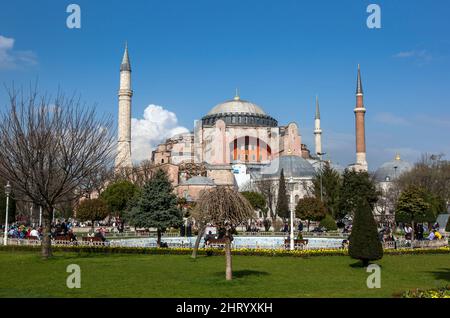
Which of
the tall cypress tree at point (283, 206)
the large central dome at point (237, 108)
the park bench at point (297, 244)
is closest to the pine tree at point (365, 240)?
A: the park bench at point (297, 244)

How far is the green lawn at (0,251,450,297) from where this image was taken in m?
9.79

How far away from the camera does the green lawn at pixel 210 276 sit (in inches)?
385

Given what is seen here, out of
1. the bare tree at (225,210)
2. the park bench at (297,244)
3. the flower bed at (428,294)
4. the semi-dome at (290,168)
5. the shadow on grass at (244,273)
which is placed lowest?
the shadow on grass at (244,273)

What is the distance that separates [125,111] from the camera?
58.4 meters

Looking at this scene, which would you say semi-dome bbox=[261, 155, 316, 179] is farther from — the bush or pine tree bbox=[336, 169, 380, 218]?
the bush

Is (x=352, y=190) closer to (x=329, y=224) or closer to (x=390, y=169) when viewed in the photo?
(x=329, y=224)

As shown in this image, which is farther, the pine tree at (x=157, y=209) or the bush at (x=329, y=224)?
the bush at (x=329, y=224)

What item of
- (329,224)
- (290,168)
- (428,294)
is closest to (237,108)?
(290,168)

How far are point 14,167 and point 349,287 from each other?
10.8m

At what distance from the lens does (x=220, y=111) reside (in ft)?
266

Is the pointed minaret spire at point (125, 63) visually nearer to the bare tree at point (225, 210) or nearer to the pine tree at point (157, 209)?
the pine tree at point (157, 209)

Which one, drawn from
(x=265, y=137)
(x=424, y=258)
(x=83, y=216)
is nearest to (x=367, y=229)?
(x=424, y=258)

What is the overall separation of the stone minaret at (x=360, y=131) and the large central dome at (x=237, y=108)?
18.5 metres
